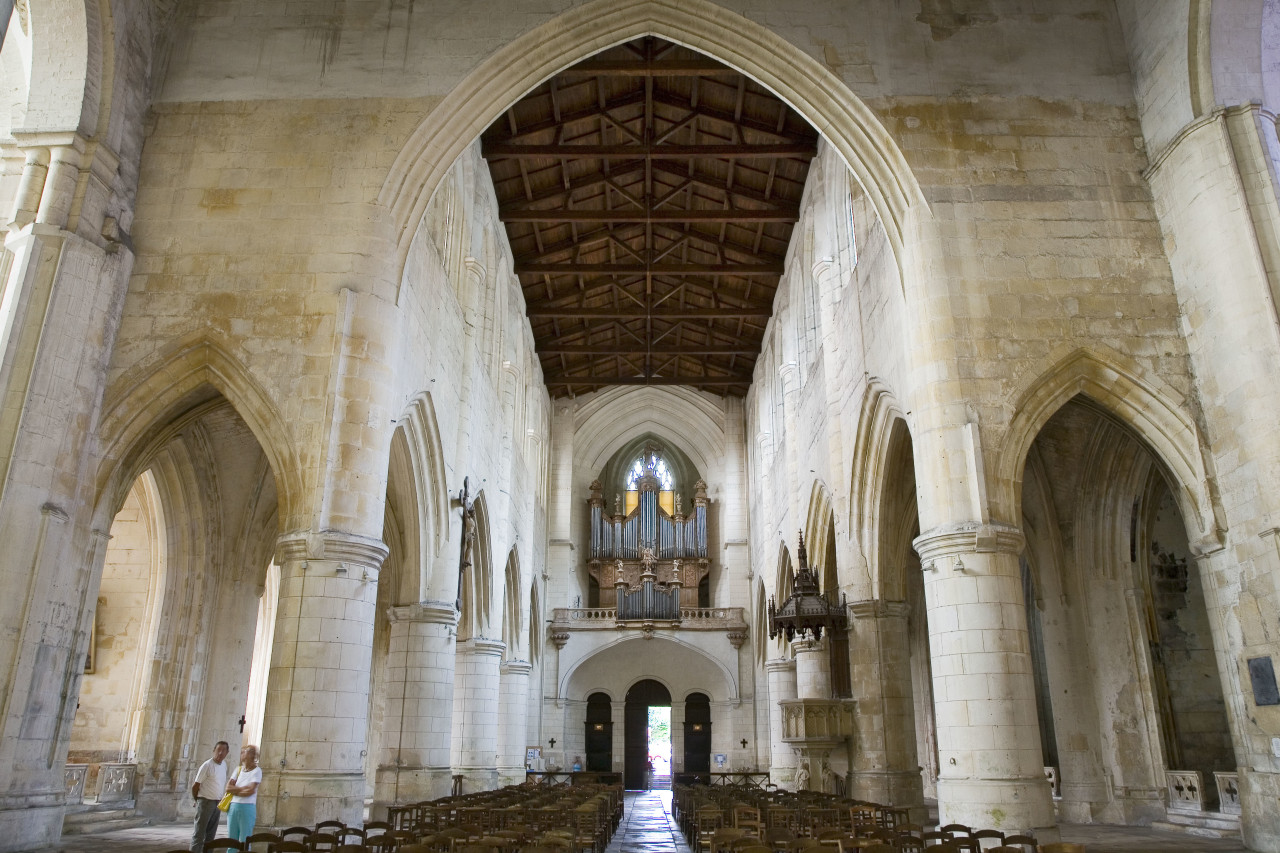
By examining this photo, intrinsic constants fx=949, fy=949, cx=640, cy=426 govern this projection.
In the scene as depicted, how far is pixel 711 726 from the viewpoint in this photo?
94.2 feet

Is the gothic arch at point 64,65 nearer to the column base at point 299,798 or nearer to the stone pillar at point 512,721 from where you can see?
the column base at point 299,798

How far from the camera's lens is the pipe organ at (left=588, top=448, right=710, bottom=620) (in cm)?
2981

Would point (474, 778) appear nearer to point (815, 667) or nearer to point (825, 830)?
point (815, 667)

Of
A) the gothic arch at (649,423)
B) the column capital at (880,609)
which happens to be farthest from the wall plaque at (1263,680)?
the gothic arch at (649,423)

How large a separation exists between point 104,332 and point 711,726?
22.3 m

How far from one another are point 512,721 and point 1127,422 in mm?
15868

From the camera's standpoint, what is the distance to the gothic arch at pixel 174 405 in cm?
1038

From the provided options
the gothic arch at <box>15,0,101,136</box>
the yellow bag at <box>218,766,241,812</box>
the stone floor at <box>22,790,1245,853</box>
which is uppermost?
the gothic arch at <box>15,0,101,136</box>

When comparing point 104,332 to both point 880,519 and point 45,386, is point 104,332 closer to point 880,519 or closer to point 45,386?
point 45,386

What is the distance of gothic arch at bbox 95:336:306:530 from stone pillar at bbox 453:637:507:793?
804 cm

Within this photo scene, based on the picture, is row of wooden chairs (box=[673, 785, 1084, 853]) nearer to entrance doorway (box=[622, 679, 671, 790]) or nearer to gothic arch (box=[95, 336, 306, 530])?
gothic arch (box=[95, 336, 306, 530])

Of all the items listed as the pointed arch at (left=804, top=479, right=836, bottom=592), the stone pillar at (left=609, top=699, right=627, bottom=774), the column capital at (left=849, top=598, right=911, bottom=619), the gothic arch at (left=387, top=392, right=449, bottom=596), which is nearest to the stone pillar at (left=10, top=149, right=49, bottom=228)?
the gothic arch at (left=387, top=392, right=449, bottom=596)

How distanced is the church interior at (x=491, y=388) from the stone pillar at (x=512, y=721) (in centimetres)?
349

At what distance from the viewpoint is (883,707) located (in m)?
13.4
